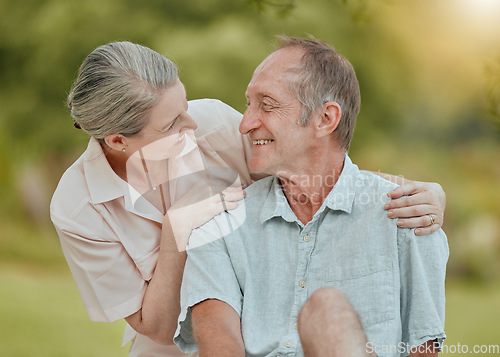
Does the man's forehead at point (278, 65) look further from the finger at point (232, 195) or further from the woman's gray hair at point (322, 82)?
the finger at point (232, 195)

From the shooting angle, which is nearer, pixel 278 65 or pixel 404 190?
pixel 404 190

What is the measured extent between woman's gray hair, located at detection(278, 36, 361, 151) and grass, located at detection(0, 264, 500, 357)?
313 cm

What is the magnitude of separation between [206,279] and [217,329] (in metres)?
0.13

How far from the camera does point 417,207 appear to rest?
4.59 feet

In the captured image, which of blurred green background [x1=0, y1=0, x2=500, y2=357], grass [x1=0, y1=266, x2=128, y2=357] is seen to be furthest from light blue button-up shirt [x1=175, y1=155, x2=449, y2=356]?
grass [x1=0, y1=266, x2=128, y2=357]

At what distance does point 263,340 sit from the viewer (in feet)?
4.84

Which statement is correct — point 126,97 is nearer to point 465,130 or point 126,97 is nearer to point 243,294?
point 243,294

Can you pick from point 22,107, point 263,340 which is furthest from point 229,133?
point 22,107

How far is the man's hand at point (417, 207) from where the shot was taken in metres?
1.39

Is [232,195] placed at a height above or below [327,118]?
below

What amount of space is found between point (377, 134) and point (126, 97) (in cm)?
363

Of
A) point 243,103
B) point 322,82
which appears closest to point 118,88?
point 322,82

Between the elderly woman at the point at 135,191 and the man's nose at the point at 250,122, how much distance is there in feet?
0.45

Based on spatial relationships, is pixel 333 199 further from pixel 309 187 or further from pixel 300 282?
pixel 300 282
